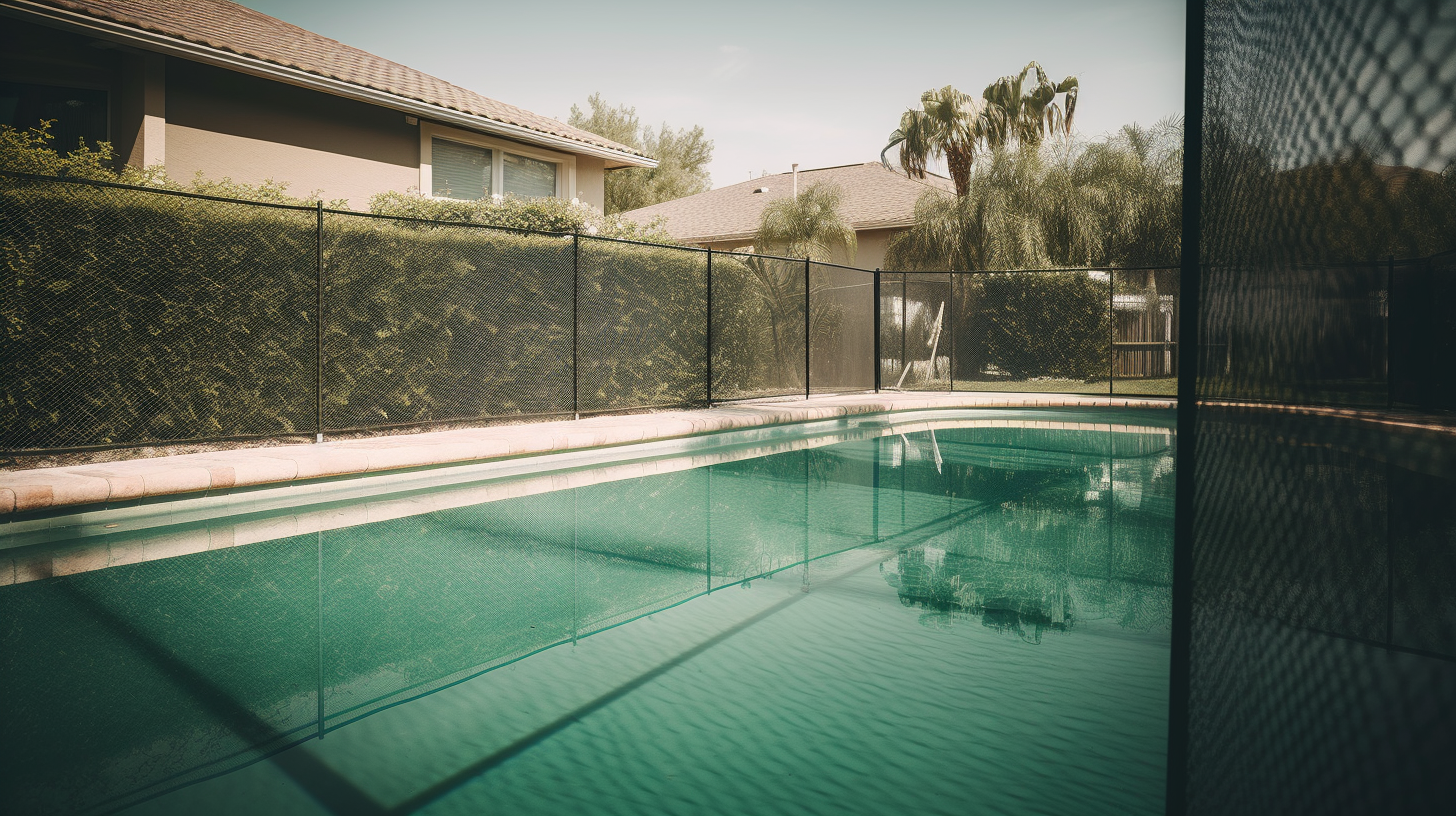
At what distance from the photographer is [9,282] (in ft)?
18.4

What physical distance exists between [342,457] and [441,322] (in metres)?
2.35

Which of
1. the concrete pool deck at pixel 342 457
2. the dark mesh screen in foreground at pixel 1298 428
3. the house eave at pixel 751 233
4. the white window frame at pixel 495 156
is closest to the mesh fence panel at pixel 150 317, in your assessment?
the concrete pool deck at pixel 342 457

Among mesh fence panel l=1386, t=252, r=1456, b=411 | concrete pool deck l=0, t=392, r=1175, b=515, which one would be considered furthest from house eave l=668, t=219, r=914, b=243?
mesh fence panel l=1386, t=252, r=1456, b=411

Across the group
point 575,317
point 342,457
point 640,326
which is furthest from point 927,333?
point 342,457

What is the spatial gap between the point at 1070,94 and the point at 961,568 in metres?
18.0

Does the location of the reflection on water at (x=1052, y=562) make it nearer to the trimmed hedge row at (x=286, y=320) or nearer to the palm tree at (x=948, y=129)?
the trimmed hedge row at (x=286, y=320)

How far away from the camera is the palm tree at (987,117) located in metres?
18.6

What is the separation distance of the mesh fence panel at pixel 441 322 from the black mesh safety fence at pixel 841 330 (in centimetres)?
483

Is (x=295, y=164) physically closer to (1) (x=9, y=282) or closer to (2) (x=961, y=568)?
(1) (x=9, y=282)

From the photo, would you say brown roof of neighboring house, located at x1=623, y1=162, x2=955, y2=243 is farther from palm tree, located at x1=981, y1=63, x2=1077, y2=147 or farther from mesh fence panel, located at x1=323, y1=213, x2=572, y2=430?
mesh fence panel, located at x1=323, y1=213, x2=572, y2=430

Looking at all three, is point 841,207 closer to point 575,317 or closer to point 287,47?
point 287,47

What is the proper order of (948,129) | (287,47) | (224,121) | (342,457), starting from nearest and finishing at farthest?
(342,457)
(224,121)
(287,47)
(948,129)

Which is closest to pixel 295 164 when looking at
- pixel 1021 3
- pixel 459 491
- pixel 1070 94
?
pixel 459 491

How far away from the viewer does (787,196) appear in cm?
2080
